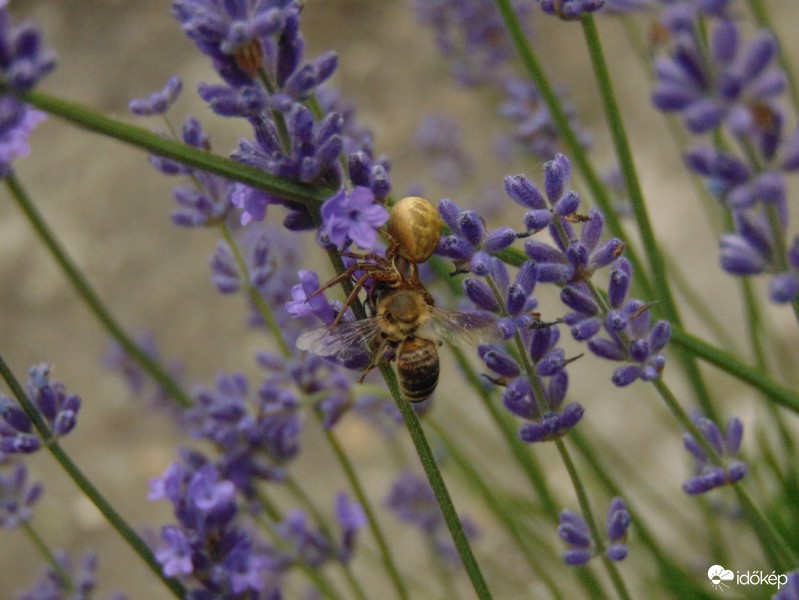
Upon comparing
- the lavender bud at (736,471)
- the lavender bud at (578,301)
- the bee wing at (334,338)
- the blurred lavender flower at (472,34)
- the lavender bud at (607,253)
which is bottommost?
the lavender bud at (736,471)

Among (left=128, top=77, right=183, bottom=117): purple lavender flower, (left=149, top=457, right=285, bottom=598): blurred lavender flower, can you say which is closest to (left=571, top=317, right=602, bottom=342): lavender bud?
(left=149, top=457, right=285, bottom=598): blurred lavender flower

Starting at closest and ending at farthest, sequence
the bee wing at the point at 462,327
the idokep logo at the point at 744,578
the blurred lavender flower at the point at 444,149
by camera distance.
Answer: the bee wing at the point at 462,327, the idokep logo at the point at 744,578, the blurred lavender flower at the point at 444,149

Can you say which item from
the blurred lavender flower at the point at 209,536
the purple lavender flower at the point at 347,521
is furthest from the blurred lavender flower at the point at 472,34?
the blurred lavender flower at the point at 209,536

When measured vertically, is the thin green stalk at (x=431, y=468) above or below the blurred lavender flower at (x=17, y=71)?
below

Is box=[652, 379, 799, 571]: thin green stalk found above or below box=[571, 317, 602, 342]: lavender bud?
below

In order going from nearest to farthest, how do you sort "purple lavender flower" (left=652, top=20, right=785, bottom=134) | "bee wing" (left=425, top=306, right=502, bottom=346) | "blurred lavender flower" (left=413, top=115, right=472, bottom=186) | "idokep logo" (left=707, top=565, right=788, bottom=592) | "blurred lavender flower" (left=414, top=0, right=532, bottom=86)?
"purple lavender flower" (left=652, top=20, right=785, bottom=134) < "bee wing" (left=425, top=306, right=502, bottom=346) < "idokep logo" (left=707, top=565, right=788, bottom=592) < "blurred lavender flower" (left=414, top=0, right=532, bottom=86) < "blurred lavender flower" (left=413, top=115, right=472, bottom=186)

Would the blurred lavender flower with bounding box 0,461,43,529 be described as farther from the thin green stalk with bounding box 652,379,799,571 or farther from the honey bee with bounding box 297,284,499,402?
the thin green stalk with bounding box 652,379,799,571

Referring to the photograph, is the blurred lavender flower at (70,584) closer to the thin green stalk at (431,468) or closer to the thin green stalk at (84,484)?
the thin green stalk at (84,484)
